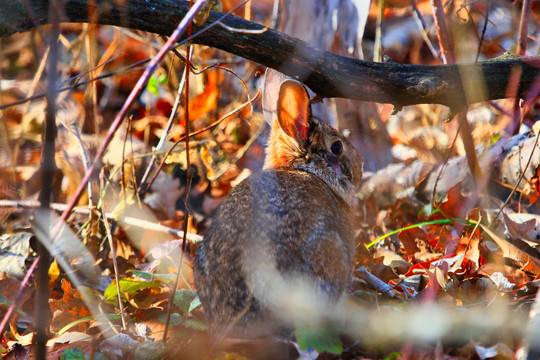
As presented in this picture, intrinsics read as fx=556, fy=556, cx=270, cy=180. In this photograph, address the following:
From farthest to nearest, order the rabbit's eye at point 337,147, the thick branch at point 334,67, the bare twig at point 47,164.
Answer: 1. the rabbit's eye at point 337,147
2. the thick branch at point 334,67
3. the bare twig at point 47,164

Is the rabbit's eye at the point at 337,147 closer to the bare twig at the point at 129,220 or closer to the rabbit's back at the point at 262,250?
the rabbit's back at the point at 262,250

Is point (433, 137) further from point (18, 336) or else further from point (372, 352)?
point (18, 336)

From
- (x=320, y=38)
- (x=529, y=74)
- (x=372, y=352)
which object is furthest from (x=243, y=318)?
(x=320, y=38)

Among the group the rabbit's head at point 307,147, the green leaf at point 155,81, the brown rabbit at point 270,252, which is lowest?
the brown rabbit at point 270,252

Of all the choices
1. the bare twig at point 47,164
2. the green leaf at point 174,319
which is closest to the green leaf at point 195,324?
the green leaf at point 174,319

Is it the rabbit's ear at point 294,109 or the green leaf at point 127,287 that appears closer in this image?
the green leaf at point 127,287

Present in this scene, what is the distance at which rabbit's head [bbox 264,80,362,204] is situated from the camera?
387 centimetres

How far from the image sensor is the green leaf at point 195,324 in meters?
3.47

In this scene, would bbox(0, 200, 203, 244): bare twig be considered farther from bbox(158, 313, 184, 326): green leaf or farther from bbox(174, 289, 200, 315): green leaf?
bbox(158, 313, 184, 326): green leaf

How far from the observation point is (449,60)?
15.8 ft

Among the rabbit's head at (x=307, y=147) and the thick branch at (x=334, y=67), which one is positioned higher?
the thick branch at (x=334, y=67)

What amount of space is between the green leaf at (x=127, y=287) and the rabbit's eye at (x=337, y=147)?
1594mm

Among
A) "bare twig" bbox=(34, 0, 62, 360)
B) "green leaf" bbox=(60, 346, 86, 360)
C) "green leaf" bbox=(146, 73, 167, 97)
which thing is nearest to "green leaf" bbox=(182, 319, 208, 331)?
"green leaf" bbox=(60, 346, 86, 360)

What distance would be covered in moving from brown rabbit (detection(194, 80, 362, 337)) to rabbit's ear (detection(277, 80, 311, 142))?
5 centimetres
